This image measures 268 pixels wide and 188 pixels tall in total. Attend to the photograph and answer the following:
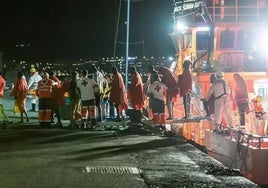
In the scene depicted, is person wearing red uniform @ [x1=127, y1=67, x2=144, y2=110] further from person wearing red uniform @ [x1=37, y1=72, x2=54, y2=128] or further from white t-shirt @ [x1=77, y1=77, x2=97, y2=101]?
person wearing red uniform @ [x1=37, y1=72, x2=54, y2=128]

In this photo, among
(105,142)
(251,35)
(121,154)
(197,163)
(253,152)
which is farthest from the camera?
(251,35)

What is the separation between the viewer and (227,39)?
19.6 meters

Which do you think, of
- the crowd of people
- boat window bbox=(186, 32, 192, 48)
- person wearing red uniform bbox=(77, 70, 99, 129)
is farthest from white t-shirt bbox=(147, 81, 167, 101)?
boat window bbox=(186, 32, 192, 48)

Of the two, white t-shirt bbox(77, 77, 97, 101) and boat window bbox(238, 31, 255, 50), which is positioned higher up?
boat window bbox(238, 31, 255, 50)

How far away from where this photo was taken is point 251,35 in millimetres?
19641

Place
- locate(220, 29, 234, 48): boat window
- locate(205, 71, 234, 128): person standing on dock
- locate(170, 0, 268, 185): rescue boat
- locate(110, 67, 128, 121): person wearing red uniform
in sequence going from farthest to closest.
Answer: locate(220, 29, 234, 48): boat window < locate(170, 0, 268, 185): rescue boat < locate(110, 67, 128, 121): person wearing red uniform < locate(205, 71, 234, 128): person standing on dock

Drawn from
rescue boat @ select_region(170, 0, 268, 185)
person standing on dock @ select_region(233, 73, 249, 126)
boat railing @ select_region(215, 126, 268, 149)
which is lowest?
boat railing @ select_region(215, 126, 268, 149)

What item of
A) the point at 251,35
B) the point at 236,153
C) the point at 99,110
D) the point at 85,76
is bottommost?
the point at 236,153

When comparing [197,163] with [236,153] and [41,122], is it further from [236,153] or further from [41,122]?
[41,122]

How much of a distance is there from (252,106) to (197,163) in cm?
770

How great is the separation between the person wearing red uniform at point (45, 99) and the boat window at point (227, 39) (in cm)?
833

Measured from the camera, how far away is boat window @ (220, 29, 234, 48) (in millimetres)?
19578

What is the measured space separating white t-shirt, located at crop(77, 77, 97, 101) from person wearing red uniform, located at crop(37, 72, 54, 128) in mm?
938

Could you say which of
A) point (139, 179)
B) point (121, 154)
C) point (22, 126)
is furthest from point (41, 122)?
point (139, 179)
